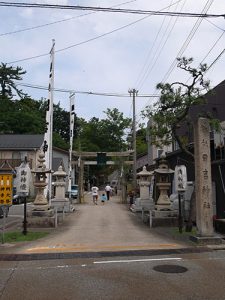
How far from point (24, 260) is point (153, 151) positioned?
107 feet

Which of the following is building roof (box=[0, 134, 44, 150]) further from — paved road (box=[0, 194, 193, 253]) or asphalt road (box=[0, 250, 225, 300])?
asphalt road (box=[0, 250, 225, 300])

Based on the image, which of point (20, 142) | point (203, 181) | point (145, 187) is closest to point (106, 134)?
point (20, 142)

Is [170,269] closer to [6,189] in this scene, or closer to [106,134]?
[6,189]

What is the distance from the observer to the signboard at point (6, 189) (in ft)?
41.4

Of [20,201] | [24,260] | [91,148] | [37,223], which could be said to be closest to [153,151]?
[20,201]

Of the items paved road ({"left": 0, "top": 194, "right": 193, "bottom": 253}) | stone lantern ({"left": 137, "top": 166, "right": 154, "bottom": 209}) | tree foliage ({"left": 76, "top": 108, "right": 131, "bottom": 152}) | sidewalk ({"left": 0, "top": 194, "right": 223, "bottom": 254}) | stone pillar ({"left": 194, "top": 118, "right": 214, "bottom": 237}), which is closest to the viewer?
sidewalk ({"left": 0, "top": 194, "right": 223, "bottom": 254})

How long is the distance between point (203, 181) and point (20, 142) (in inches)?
1566

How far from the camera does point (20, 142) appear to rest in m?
50.1

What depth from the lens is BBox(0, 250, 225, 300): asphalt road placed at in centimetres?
691

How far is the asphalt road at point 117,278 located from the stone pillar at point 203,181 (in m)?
1.93

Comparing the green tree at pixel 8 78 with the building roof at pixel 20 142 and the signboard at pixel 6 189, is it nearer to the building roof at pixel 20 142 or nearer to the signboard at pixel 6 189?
the building roof at pixel 20 142

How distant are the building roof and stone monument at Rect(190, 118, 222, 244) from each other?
37.0 m

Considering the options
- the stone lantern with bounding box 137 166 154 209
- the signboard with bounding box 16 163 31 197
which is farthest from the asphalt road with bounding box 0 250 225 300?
the stone lantern with bounding box 137 166 154 209

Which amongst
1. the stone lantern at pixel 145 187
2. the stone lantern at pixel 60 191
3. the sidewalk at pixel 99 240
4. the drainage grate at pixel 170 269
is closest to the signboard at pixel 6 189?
the sidewalk at pixel 99 240
